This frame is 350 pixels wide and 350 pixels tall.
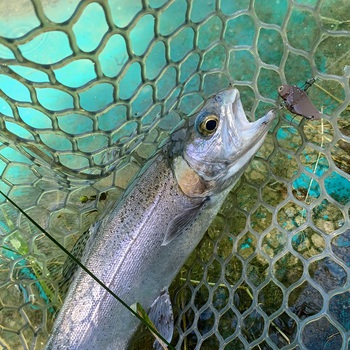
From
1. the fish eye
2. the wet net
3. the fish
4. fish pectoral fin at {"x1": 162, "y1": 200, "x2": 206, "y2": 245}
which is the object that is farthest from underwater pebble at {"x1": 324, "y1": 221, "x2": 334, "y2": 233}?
the fish eye

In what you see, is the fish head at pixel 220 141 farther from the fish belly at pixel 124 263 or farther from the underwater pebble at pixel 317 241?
the underwater pebble at pixel 317 241

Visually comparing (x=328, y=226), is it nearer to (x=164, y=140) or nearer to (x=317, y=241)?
(x=317, y=241)

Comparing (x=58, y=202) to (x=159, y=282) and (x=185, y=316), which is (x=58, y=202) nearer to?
(x=159, y=282)

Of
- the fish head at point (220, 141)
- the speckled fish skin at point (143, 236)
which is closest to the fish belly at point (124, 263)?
the speckled fish skin at point (143, 236)

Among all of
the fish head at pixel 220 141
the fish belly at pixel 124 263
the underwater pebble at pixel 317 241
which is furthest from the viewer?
the underwater pebble at pixel 317 241

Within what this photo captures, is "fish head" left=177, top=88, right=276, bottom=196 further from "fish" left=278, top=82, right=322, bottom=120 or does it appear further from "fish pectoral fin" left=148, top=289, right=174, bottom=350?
"fish pectoral fin" left=148, top=289, right=174, bottom=350

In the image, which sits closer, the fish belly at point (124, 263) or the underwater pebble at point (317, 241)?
the fish belly at point (124, 263)
